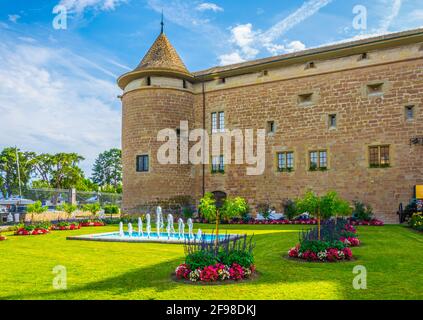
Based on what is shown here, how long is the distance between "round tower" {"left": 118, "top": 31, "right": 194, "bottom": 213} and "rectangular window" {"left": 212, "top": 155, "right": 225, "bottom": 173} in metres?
1.70

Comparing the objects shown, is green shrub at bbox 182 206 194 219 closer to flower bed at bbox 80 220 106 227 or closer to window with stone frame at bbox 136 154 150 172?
window with stone frame at bbox 136 154 150 172

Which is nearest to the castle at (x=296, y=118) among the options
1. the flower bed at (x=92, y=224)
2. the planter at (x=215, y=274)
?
the flower bed at (x=92, y=224)

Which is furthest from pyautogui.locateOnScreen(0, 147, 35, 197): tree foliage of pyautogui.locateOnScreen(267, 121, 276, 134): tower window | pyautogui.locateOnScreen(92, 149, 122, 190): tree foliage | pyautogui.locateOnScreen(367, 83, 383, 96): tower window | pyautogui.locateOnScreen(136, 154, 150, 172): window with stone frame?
pyautogui.locateOnScreen(367, 83, 383, 96): tower window

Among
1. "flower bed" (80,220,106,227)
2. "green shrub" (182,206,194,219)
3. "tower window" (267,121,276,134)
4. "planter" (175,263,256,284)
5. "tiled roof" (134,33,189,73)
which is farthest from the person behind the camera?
"tiled roof" (134,33,189,73)

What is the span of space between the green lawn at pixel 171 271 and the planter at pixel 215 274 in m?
0.26

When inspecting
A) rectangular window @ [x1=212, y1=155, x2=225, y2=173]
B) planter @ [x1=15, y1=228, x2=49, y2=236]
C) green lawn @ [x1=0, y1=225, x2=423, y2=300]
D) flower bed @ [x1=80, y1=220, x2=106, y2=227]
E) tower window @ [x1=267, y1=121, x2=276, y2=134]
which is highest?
tower window @ [x1=267, y1=121, x2=276, y2=134]

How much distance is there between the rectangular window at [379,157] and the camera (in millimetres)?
22000

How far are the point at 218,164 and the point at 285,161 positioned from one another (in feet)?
15.8

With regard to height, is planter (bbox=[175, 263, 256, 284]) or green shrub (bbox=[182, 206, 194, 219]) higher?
planter (bbox=[175, 263, 256, 284])

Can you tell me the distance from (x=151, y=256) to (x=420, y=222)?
11560 millimetres

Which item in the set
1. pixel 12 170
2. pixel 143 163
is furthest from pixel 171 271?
pixel 12 170

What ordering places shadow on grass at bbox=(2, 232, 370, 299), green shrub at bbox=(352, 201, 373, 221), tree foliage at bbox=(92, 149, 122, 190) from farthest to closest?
tree foliage at bbox=(92, 149, 122, 190) < green shrub at bbox=(352, 201, 373, 221) < shadow on grass at bbox=(2, 232, 370, 299)

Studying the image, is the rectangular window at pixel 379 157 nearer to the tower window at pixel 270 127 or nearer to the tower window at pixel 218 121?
the tower window at pixel 270 127

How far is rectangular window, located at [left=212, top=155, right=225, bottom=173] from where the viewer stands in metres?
27.5
